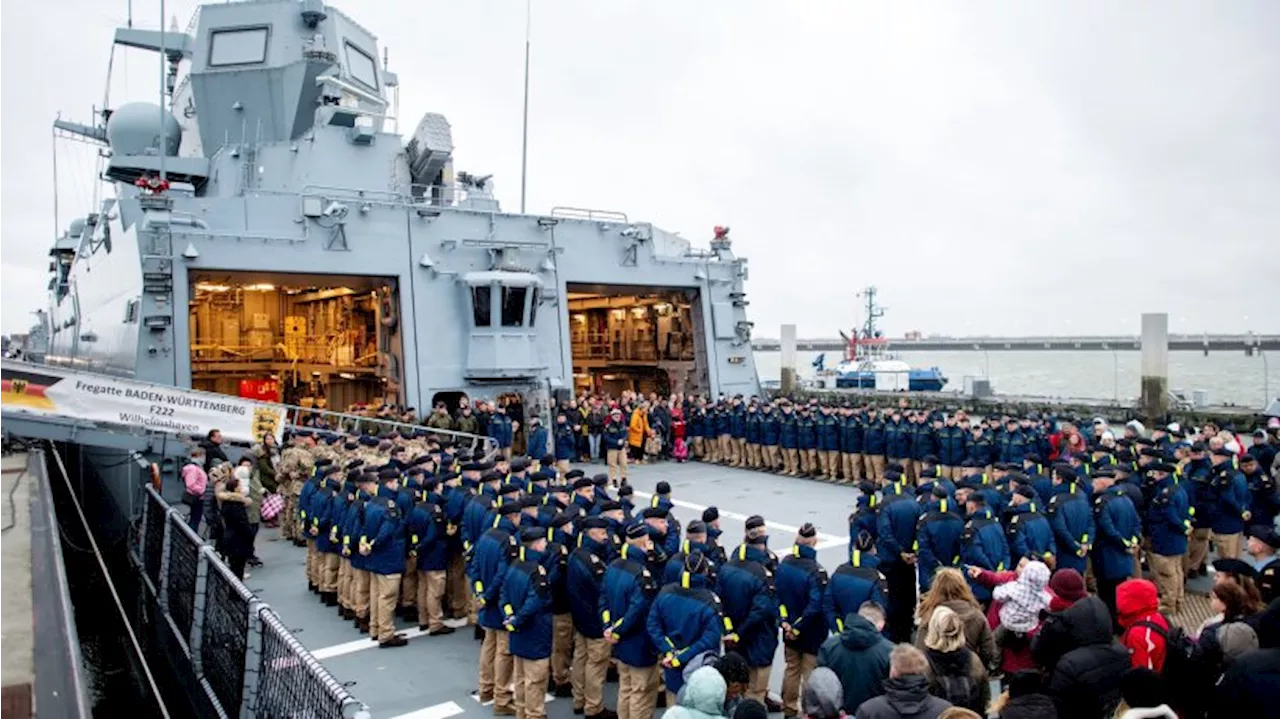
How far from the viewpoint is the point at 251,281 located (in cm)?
1673

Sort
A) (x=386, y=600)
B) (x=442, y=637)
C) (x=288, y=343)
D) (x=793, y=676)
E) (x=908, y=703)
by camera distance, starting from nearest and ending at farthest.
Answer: (x=908, y=703), (x=793, y=676), (x=386, y=600), (x=442, y=637), (x=288, y=343)

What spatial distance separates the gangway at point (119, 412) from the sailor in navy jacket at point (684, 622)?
8430 millimetres

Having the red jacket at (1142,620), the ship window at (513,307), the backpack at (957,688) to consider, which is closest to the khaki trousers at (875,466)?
the ship window at (513,307)

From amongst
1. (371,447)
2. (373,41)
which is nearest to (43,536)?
(371,447)

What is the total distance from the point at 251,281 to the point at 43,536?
29.7 ft

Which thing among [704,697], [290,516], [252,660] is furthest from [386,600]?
[704,697]

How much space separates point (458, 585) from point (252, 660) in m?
3.59

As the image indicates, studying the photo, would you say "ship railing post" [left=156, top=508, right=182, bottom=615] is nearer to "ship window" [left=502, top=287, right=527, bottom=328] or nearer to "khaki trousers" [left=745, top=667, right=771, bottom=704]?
"khaki trousers" [left=745, top=667, right=771, bottom=704]

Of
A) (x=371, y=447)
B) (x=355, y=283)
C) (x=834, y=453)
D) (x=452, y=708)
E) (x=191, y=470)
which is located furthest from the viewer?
(x=355, y=283)

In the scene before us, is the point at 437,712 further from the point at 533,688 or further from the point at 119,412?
the point at 119,412

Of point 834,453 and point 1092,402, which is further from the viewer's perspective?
point 1092,402

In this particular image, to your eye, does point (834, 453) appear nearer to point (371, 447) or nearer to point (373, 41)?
point (371, 447)

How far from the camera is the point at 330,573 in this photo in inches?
362

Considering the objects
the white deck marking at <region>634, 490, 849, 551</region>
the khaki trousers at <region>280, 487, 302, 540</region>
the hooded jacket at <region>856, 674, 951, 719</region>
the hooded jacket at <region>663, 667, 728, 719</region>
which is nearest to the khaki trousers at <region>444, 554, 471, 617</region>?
the white deck marking at <region>634, 490, 849, 551</region>
